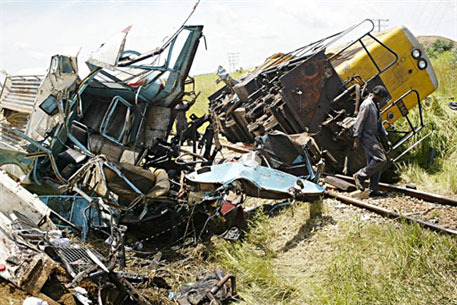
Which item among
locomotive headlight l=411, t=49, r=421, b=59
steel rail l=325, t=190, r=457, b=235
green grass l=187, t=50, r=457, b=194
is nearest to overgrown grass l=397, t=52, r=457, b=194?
green grass l=187, t=50, r=457, b=194

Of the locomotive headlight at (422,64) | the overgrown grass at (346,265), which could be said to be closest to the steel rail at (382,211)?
the overgrown grass at (346,265)

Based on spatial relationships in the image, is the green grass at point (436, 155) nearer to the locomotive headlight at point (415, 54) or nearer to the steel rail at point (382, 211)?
the locomotive headlight at point (415, 54)

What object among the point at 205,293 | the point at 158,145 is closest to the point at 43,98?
A: the point at 158,145

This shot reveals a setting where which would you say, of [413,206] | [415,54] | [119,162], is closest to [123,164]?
[119,162]

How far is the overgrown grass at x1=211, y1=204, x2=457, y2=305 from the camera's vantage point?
4.28m

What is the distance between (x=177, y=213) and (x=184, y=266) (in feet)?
3.40

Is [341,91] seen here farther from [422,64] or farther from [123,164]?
[123,164]

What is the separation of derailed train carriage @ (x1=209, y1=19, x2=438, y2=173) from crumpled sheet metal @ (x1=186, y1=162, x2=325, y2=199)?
1518mm

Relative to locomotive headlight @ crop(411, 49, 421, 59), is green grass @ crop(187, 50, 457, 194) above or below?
below

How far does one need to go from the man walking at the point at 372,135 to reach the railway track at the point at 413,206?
0.31 meters

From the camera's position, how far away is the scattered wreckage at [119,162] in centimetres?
580

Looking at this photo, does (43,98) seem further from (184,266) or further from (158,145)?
(184,266)

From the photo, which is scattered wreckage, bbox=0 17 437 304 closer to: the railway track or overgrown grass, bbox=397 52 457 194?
the railway track

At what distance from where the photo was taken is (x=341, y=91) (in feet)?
28.2
